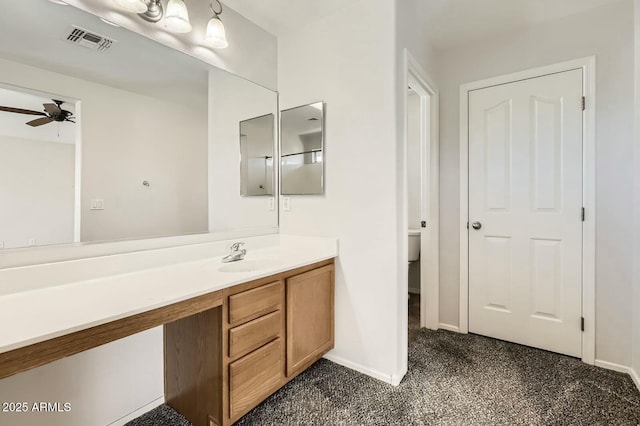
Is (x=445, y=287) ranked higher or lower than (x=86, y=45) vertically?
lower

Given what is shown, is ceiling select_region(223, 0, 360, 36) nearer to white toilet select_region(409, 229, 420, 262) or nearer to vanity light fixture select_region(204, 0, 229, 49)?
vanity light fixture select_region(204, 0, 229, 49)

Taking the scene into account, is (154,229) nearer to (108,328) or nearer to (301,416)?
(108,328)

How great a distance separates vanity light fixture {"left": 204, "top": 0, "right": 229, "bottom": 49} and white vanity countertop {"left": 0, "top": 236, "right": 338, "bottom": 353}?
1312mm

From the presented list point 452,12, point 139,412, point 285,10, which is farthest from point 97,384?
point 452,12

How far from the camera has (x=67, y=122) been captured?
4.24 ft

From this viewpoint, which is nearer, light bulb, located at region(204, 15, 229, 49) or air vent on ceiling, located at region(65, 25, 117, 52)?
air vent on ceiling, located at region(65, 25, 117, 52)

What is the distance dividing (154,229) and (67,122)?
63 centimetres

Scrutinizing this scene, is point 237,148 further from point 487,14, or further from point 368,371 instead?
point 487,14

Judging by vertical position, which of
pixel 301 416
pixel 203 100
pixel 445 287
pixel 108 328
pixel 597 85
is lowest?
pixel 301 416

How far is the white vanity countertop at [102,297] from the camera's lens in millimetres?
829

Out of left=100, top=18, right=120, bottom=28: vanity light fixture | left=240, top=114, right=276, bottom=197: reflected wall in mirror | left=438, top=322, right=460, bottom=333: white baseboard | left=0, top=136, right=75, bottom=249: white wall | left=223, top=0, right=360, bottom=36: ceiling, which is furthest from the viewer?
left=438, top=322, right=460, bottom=333: white baseboard

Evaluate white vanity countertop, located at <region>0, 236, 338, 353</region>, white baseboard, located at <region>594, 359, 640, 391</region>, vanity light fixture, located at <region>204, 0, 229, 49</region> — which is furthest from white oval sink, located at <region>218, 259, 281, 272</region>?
white baseboard, located at <region>594, 359, 640, 391</region>

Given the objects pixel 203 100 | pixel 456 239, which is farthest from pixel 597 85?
pixel 203 100

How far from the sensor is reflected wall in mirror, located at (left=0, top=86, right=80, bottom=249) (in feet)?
3.70
